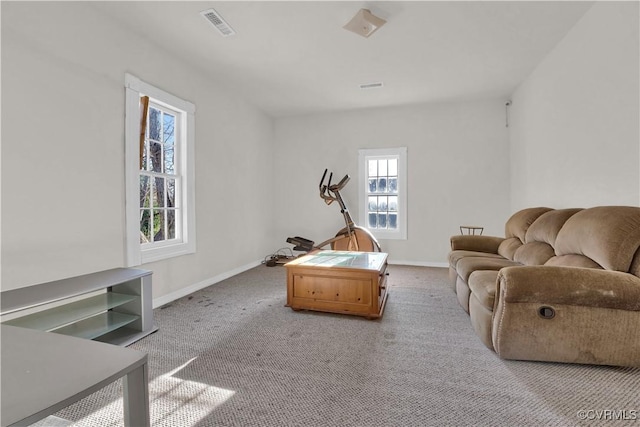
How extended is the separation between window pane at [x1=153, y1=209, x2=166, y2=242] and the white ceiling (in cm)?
174

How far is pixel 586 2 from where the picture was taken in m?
2.39

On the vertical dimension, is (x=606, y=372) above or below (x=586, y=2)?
below

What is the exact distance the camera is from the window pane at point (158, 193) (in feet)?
10.2

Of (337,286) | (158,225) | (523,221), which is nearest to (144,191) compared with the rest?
(158,225)

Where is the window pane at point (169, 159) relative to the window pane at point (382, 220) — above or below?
above

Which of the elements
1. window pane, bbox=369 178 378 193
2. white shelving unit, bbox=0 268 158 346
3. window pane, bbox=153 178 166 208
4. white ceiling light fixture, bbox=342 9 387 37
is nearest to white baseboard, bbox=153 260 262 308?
white shelving unit, bbox=0 268 158 346

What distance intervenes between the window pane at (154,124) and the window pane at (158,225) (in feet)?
2.59

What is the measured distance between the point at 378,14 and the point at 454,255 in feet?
8.25

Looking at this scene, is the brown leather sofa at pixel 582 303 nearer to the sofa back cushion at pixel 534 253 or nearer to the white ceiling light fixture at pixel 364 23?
the sofa back cushion at pixel 534 253

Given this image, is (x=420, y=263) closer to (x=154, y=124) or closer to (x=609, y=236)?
(x=609, y=236)

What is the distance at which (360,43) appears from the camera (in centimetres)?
302

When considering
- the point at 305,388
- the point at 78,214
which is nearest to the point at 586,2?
the point at 305,388

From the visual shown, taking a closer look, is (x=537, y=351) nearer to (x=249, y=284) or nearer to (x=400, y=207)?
(x=249, y=284)

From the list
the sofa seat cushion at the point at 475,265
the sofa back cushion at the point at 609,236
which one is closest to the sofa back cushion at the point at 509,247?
the sofa seat cushion at the point at 475,265
